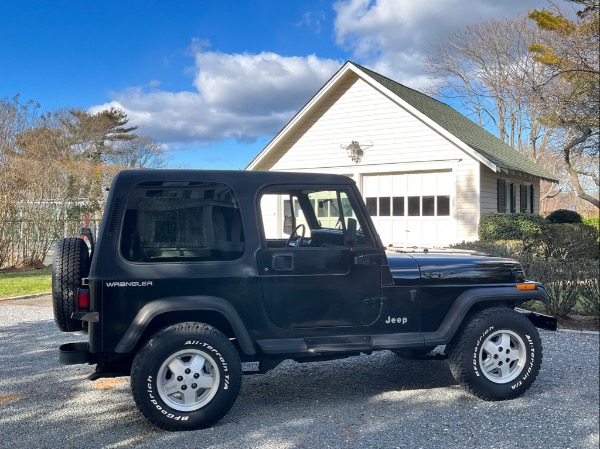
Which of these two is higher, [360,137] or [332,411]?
[360,137]

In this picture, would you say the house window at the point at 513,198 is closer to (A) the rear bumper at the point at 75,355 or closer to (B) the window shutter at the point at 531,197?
(B) the window shutter at the point at 531,197

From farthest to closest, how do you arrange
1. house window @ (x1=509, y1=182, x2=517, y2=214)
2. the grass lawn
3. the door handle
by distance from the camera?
house window @ (x1=509, y1=182, x2=517, y2=214) < the grass lawn < the door handle

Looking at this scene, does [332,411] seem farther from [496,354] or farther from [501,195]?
[501,195]

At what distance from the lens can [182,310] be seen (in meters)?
3.96

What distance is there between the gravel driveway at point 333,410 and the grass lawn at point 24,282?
17.7ft

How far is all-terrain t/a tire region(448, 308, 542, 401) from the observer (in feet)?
14.8

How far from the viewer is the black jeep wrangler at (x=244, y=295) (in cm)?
391

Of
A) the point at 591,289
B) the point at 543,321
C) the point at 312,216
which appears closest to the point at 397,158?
the point at 591,289

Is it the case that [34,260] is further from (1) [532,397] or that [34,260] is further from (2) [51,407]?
(1) [532,397]

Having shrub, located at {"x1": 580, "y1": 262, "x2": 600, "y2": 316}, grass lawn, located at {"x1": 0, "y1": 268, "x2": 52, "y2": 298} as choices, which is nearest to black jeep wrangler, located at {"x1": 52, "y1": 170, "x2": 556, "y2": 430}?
shrub, located at {"x1": 580, "y1": 262, "x2": 600, "y2": 316}

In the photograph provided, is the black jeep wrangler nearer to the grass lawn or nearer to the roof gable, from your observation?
the grass lawn

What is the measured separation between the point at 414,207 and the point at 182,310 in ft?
42.4

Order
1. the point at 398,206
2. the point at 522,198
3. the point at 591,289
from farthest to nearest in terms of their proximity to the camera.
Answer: the point at 522,198, the point at 398,206, the point at 591,289

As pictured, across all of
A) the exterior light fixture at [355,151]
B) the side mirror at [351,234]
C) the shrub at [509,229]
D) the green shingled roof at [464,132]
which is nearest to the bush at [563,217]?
the green shingled roof at [464,132]
